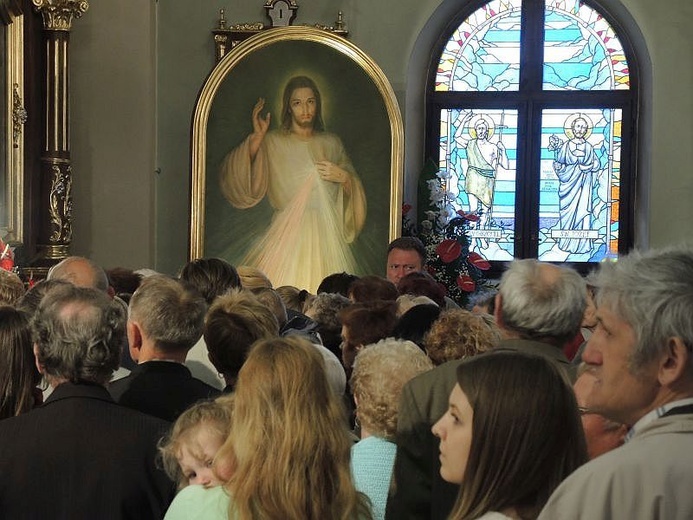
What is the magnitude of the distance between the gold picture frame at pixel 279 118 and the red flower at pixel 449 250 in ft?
1.84

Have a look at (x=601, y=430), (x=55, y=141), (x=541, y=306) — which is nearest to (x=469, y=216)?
(x=55, y=141)

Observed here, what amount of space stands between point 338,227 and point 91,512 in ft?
25.5

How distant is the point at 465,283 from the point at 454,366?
7.18 metres

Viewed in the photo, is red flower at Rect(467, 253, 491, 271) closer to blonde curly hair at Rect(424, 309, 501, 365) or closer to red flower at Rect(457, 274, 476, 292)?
red flower at Rect(457, 274, 476, 292)

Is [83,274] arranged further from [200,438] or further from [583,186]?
[583,186]

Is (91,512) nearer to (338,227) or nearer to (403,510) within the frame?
(403,510)

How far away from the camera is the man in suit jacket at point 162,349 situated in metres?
3.79

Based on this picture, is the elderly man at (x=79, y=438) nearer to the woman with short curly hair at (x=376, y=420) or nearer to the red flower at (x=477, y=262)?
the woman with short curly hair at (x=376, y=420)

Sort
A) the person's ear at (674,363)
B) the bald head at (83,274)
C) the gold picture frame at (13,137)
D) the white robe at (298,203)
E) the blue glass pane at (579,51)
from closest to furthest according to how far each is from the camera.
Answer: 1. the person's ear at (674,363)
2. the bald head at (83,274)
3. the gold picture frame at (13,137)
4. the white robe at (298,203)
5. the blue glass pane at (579,51)

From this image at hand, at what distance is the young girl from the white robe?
832 cm

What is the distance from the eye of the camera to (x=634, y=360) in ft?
7.61

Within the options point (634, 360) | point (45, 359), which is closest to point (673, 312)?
point (634, 360)

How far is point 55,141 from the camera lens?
1026cm

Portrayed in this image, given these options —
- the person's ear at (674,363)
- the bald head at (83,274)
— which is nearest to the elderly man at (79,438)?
the person's ear at (674,363)
